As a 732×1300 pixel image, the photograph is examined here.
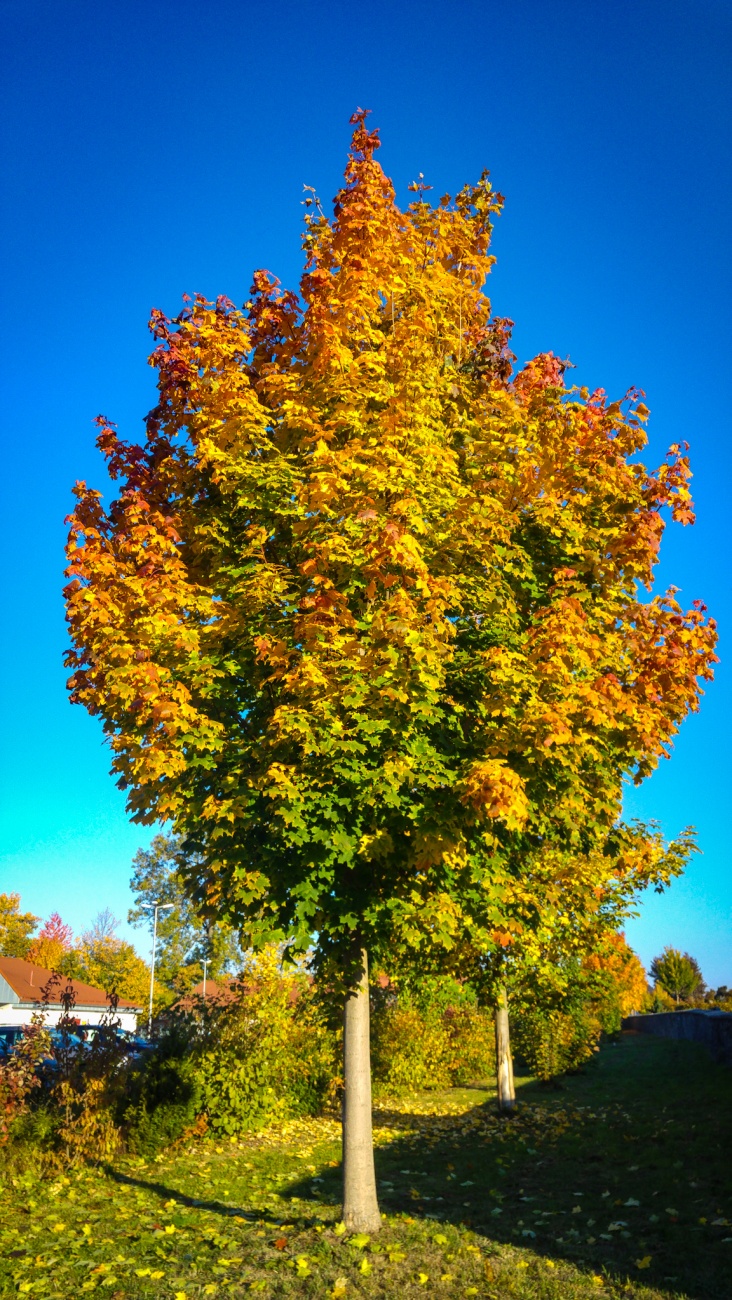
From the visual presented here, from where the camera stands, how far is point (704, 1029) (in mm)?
18484

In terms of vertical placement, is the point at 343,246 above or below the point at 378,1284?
above

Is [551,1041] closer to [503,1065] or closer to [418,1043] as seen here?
[418,1043]

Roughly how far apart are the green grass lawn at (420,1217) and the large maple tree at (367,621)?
99 centimetres

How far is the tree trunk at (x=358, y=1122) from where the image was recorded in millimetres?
6602

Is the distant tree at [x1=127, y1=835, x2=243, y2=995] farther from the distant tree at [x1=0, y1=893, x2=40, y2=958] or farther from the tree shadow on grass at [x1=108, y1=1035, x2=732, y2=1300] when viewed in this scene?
the tree shadow on grass at [x1=108, y1=1035, x2=732, y2=1300]

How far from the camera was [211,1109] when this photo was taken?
12.6m

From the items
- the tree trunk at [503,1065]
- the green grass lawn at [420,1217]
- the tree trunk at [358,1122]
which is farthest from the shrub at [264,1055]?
the tree trunk at [358,1122]

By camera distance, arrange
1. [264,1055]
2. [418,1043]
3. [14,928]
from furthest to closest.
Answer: [14,928]
[418,1043]
[264,1055]

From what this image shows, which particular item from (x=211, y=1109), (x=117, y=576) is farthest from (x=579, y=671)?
(x=211, y=1109)

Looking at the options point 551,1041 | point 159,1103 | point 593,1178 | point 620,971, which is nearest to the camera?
point 593,1178

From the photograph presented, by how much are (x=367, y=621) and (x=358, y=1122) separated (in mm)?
4271

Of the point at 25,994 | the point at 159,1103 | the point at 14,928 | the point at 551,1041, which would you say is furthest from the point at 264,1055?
the point at 14,928

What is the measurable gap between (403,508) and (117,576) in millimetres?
2415

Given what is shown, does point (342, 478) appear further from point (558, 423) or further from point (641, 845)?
point (641, 845)
